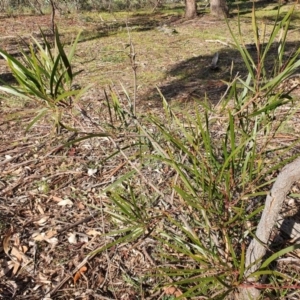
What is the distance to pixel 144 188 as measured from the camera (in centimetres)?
223

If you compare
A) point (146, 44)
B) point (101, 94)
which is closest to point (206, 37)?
point (146, 44)

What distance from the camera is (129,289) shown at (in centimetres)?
168

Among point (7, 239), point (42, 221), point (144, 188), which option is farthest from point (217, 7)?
point (7, 239)

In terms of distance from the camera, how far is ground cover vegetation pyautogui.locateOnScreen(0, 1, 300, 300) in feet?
3.84

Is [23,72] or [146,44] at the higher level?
[23,72]

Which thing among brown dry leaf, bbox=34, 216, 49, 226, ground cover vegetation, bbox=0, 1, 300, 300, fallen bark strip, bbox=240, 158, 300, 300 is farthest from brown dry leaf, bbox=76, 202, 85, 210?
fallen bark strip, bbox=240, 158, 300, 300

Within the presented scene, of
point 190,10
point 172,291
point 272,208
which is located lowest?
point 172,291

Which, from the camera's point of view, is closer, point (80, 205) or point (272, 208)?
point (272, 208)

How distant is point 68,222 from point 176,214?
24.3 inches

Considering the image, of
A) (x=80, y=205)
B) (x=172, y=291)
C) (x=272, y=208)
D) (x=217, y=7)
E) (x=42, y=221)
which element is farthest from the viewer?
(x=217, y=7)

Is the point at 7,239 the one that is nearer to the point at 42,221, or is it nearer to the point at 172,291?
the point at 42,221

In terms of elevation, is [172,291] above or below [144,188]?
below

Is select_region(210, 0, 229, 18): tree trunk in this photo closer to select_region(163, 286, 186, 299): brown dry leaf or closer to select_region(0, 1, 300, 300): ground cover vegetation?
select_region(0, 1, 300, 300): ground cover vegetation

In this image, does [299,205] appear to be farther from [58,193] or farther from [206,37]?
[206,37]
